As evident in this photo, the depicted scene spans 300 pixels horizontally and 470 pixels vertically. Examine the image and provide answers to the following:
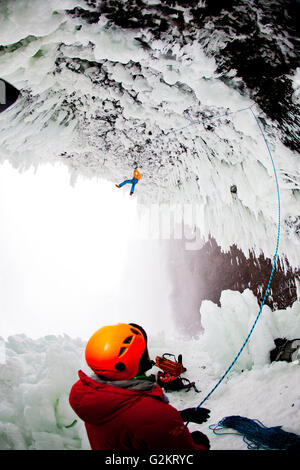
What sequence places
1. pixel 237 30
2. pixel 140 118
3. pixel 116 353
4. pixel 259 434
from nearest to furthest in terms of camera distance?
pixel 116 353, pixel 237 30, pixel 259 434, pixel 140 118

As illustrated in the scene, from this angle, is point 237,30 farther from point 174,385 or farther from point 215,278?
point 215,278

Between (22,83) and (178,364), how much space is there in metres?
6.02

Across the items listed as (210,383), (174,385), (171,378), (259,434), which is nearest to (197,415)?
(259,434)

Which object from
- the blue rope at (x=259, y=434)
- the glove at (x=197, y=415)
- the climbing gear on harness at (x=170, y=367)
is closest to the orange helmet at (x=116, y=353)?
the glove at (x=197, y=415)

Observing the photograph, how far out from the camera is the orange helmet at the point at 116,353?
132 centimetres

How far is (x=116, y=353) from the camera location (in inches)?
52.7

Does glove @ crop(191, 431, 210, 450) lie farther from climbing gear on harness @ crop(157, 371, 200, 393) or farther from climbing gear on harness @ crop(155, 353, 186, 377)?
climbing gear on harness @ crop(155, 353, 186, 377)

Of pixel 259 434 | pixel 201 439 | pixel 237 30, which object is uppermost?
pixel 237 30

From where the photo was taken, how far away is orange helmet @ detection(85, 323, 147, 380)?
132 centimetres

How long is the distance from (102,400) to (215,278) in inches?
435

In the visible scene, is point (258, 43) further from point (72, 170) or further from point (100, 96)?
point (72, 170)

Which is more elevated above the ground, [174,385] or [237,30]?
→ [237,30]

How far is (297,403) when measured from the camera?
2.88 meters
